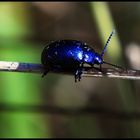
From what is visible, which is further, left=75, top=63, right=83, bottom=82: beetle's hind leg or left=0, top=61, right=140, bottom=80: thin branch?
left=75, top=63, right=83, bottom=82: beetle's hind leg

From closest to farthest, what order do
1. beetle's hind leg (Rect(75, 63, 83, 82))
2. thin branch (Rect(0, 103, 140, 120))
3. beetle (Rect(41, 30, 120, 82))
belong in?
beetle's hind leg (Rect(75, 63, 83, 82)) → beetle (Rect(41, 30, 120, 82)) → thin branch (Rect(0, 103, 140, 120))

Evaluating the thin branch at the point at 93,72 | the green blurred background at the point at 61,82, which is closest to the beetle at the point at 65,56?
the thin branch at the point at 93,72

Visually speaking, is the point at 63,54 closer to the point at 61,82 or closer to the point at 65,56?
the point at 65,56

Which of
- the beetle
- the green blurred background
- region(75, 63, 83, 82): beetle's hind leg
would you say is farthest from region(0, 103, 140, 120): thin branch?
region(75, 63, 83, 82): beetle's hind leg

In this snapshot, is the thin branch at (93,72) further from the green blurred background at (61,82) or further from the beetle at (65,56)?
the green blurred background at (61,82)

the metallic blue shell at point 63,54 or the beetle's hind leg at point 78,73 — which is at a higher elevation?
the metallic blue shell at point 63,54

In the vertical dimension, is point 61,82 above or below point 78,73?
below

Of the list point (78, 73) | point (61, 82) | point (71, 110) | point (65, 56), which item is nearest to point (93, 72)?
point (78, 73)

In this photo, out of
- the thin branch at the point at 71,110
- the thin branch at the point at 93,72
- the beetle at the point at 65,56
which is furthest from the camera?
the thin branch at the point at 71,110

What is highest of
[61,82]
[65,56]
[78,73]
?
[65,56]

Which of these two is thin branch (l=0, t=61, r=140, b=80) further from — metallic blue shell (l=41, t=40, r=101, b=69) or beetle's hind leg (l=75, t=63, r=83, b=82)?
metallic blue shell (l=41, t=40, r=101, b=69)
